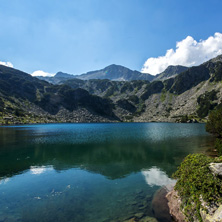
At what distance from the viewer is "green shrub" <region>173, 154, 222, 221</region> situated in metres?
12.4

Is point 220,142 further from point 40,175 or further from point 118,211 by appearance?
point 40,175

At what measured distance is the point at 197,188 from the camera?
13.8 metres

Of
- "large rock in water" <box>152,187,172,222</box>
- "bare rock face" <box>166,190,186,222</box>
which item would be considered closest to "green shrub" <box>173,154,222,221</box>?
"bare rock face" <box>166,190,186,222</box>

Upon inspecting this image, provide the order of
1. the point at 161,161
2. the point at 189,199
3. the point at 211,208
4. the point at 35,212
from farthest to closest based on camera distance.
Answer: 1. the point at 161,161
2. the point at 35,212
3. the point at 189,199
4. the point at 211,208

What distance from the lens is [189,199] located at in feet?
45.9

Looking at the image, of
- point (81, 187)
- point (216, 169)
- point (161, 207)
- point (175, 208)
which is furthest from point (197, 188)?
point (81, 187)

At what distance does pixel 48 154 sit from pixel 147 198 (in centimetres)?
3418

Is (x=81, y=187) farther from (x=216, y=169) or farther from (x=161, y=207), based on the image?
(x=216, y=169)

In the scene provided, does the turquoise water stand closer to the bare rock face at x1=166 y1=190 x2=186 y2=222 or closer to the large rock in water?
the large rock in water

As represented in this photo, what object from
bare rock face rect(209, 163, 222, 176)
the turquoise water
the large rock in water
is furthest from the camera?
the turquoise water

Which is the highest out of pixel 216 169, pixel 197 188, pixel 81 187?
pixel 216 169

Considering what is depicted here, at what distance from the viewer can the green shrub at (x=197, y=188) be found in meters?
12.4

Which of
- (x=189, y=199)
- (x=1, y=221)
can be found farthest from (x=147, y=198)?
(x=1, y=221)

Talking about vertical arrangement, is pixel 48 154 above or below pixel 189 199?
below
